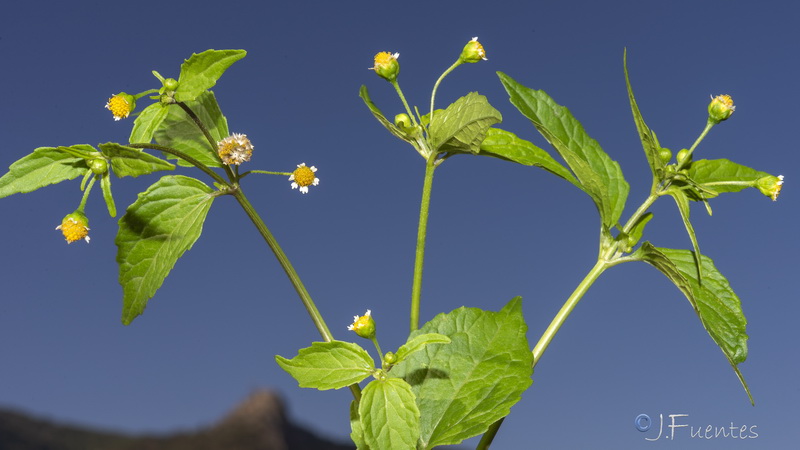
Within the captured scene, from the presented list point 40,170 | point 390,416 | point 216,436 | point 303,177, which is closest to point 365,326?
point 390,416

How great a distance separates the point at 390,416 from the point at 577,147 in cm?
96

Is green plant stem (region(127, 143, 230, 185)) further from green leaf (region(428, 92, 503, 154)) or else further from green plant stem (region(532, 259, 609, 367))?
green plant stem (region(532, 259, 609, 367))

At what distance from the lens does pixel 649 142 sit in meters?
1.98

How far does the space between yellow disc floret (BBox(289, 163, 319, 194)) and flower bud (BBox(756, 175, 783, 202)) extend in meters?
1.27

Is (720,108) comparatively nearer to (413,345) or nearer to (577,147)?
(577,147)

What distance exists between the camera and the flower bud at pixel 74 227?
1.60m

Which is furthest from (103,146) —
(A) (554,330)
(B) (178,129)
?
(A) (554,330)

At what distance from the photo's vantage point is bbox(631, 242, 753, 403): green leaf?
1.92 m

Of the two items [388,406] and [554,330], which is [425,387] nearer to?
[388,406]

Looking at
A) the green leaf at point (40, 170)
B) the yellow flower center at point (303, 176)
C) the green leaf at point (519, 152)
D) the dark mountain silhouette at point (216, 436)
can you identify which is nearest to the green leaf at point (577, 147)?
the green leaf at point (519, 152)

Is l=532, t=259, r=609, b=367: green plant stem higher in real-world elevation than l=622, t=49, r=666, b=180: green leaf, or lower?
lower

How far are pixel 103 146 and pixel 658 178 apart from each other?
145 cm

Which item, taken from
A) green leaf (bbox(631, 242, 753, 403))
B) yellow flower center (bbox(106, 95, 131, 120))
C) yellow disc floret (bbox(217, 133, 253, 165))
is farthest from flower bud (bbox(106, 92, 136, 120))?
green leaf (bbox(631, 242, 753, 403))

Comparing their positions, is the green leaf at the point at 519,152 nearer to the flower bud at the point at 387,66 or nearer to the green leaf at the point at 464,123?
the green leaf at the point at 464,123
